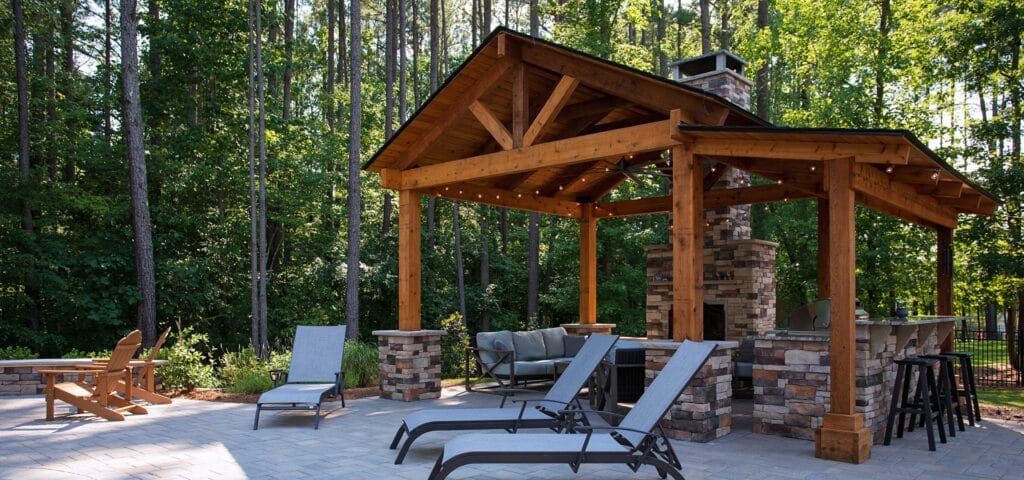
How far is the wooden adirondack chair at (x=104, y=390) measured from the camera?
24.9 feet

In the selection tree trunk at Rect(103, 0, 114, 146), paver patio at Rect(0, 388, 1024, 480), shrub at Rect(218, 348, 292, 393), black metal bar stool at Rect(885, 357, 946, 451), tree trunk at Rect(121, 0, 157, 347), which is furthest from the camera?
tree trunk at Rect(103, 0, 114, 146)

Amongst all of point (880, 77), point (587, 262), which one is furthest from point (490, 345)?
point (880, 77)

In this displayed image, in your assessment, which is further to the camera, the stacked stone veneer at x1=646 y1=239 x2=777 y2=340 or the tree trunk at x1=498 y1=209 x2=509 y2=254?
the tree trunk at x1=498 y1=209 x2=509 y2=254

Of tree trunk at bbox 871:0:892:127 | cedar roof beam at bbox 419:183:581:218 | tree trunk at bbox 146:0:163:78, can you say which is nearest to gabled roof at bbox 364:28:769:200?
cedar roof beam at bbox 419:183:581:218

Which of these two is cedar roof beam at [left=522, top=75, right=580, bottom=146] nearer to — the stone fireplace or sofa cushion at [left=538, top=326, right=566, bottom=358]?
sofa cushion at [left=538, top=326, right=566, bottom=358]

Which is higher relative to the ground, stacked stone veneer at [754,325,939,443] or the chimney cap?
the chimney cap

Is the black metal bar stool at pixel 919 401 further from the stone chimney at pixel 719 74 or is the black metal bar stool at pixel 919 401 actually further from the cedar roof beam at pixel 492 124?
the stone chimney at pixel 719 74

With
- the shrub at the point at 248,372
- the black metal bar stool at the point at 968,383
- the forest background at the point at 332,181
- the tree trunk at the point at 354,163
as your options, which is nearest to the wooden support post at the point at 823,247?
the black metal bar stool at the point at 968,383

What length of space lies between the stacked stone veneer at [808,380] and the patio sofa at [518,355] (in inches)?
136

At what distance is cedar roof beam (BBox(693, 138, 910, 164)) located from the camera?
5652mm

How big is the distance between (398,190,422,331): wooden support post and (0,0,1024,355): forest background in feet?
13.1

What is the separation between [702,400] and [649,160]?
5.21 meters

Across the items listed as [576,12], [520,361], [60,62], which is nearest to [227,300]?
[60,62]

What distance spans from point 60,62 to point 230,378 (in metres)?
11.9
